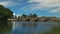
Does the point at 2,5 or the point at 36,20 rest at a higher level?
the point at 2,5

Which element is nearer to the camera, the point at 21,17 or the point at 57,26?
the point at 21,17

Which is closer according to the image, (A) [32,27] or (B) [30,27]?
(B) [30,27]

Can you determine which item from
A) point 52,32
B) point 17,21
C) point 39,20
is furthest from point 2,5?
point 52,32

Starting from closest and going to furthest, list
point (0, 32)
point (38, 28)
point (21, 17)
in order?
point (21, 17)
point (0, 32)
point (38, 28)

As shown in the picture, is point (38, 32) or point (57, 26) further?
point (57, 26)

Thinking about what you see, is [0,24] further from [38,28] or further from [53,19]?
[53,19]

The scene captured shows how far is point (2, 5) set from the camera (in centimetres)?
725

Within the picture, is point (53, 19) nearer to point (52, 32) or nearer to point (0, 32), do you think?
point (52, 32)

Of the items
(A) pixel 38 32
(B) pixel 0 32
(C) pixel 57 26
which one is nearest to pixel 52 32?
(A) pixel 38 32

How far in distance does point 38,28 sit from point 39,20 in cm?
101

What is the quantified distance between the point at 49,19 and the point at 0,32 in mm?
1551

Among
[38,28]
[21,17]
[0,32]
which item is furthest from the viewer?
[38,28]

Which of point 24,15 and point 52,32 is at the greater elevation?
point 24,15

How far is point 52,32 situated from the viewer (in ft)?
24.0
